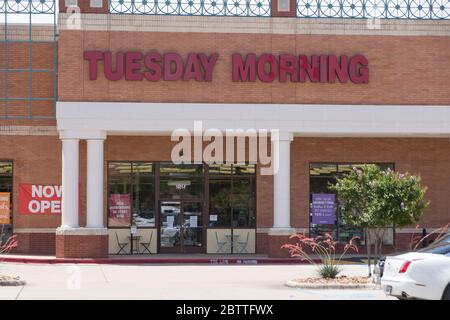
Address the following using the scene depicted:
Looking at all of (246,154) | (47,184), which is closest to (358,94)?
(246,154)

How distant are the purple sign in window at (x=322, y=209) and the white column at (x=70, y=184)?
29.2ft

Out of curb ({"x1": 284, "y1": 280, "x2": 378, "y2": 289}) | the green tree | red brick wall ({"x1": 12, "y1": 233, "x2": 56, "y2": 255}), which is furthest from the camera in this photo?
red brick wall ({"x1": 12, "y1": 233, "x2": 56, "y2": 255})

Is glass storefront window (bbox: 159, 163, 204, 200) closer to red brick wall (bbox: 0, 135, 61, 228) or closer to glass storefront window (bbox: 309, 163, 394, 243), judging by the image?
red brick wall (bbox: 0, 135, 61, 228)

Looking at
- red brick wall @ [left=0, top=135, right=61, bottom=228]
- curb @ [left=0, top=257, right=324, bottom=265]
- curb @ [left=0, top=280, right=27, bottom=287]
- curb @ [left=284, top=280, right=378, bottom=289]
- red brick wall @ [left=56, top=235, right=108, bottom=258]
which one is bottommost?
curb @ [left=0, top=257, right=324, bottom=265]

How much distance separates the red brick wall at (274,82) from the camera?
100ft

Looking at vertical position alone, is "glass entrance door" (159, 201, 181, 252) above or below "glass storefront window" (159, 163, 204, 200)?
below

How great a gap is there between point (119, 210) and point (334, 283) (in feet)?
42.5

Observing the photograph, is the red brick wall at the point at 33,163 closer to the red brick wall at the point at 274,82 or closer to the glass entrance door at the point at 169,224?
the red brick wall at the point at 274,82

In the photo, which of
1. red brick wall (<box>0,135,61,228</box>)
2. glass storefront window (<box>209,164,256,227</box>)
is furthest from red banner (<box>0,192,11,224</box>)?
glass storefront window (<box>209,164,256,227</box>)

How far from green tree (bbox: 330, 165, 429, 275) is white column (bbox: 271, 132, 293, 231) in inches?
259

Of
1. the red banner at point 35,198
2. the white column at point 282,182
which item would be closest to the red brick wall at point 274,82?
the white column at point 282,182

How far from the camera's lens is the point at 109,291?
20.4m

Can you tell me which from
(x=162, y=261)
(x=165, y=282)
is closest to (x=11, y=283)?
(x=165, y=282)

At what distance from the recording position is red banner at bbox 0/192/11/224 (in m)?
32.8
